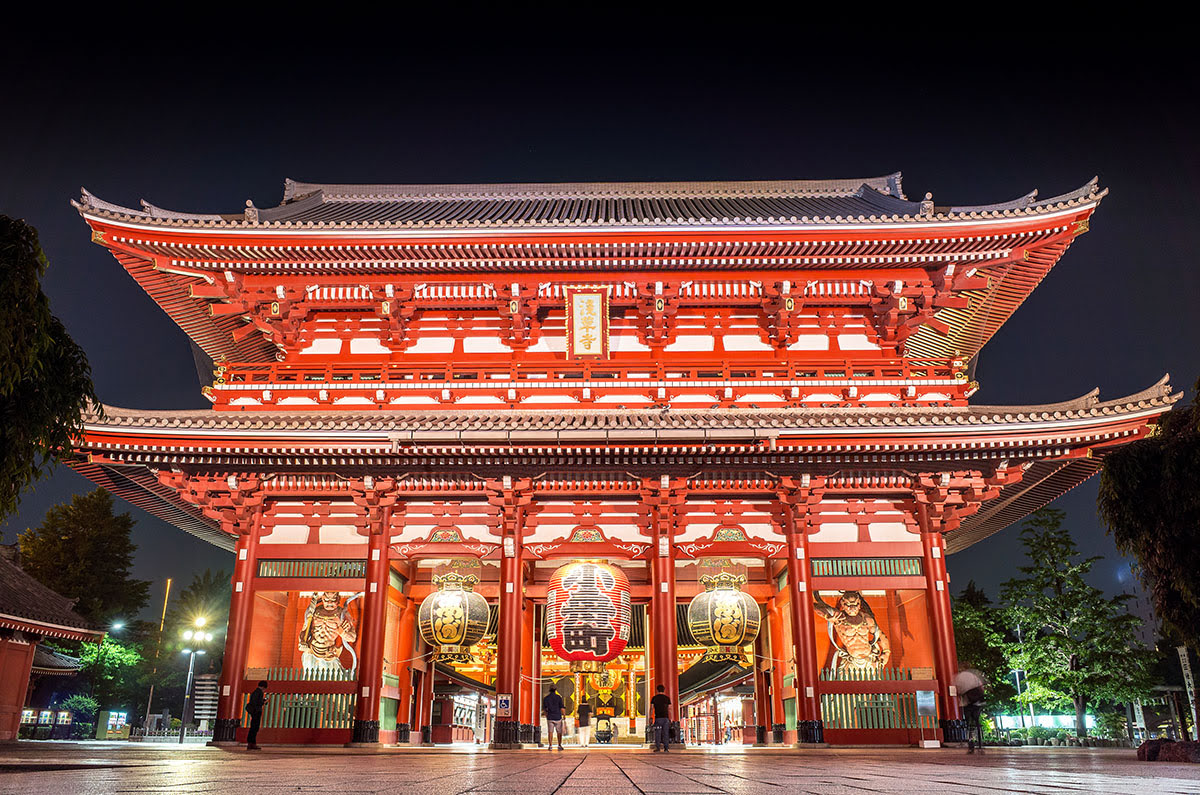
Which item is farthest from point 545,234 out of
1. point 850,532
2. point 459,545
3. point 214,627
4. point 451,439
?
point 214,627

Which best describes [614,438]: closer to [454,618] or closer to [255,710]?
[454,618]

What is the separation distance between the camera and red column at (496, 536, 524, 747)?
15828mm

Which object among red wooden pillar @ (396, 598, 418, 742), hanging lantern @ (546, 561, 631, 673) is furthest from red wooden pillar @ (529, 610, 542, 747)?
hanging lantern @ (546, 561, 631, 673)

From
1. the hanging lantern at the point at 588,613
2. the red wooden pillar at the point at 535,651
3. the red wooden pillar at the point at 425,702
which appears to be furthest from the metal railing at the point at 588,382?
the red wooden pillar at the point at 425,702

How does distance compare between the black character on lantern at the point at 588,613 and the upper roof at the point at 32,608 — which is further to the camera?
the upper roof at the point at 32,608

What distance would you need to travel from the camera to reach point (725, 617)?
15805mm

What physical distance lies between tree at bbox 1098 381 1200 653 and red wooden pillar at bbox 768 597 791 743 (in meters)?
8.09

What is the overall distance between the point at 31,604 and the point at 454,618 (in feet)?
66.7

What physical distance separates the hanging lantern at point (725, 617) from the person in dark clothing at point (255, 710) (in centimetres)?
890

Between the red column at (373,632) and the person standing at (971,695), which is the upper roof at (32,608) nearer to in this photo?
the red column at (373,632)

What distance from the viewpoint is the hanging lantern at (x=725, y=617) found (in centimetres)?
1580

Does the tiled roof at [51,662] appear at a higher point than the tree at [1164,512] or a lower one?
lower

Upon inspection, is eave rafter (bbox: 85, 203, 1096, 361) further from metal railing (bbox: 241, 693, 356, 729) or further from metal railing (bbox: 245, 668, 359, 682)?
metal railing (bbox: 241, 693, 356, 729)

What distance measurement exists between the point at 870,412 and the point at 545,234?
333 inches
